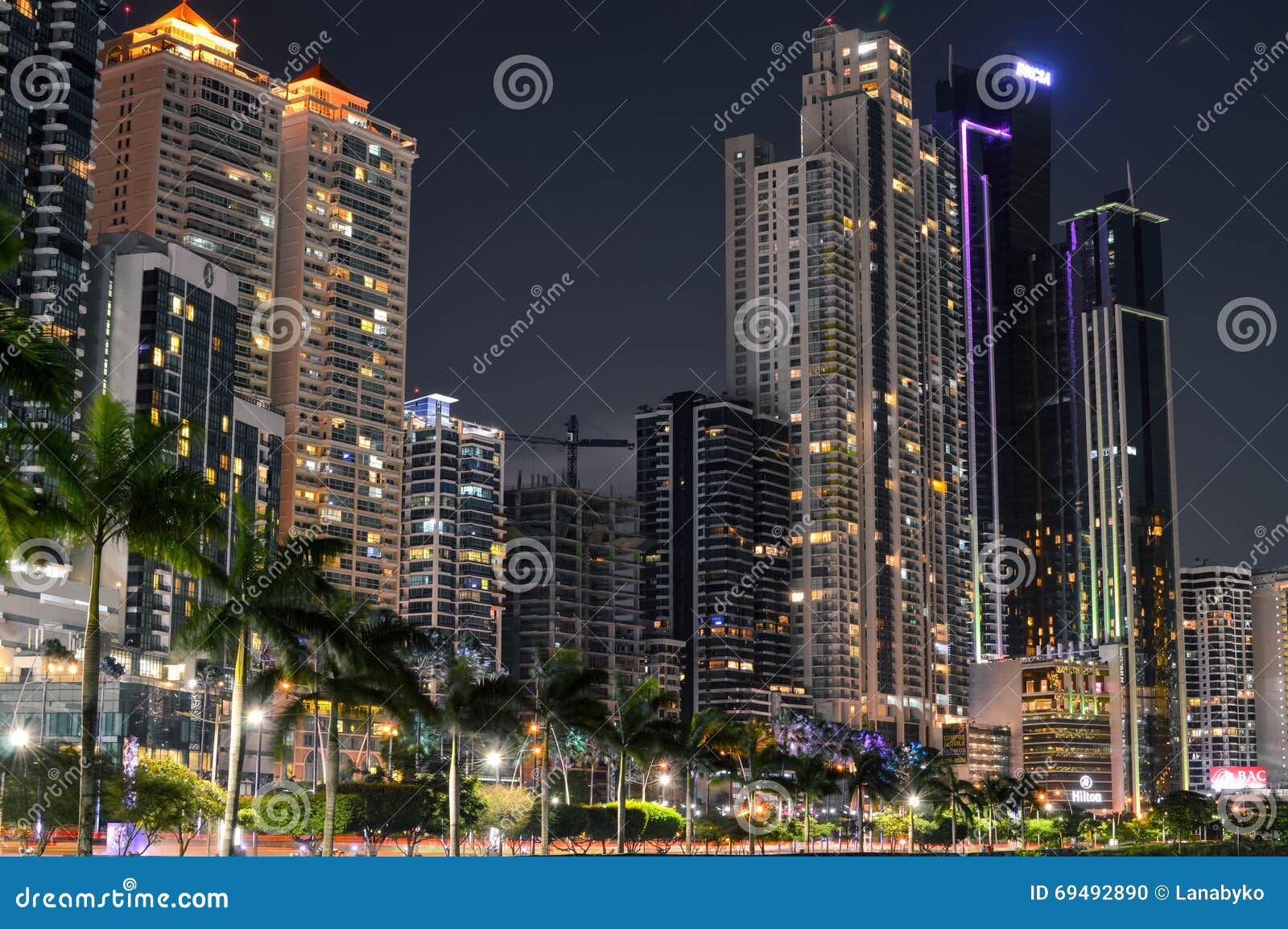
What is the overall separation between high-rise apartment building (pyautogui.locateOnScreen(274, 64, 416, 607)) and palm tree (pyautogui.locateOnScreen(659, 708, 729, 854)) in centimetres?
10156

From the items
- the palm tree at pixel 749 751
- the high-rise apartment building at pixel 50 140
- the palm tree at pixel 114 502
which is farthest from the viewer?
the high-rise apartment building at pixel 50 140

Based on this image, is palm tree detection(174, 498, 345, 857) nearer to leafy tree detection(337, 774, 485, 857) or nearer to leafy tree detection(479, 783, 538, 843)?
leafy tree detection(337, 774, 485, 857)

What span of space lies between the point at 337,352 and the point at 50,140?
215ft

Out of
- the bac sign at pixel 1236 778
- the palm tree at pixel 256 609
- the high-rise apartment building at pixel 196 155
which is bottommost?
the bac sign at pixel 1236 778

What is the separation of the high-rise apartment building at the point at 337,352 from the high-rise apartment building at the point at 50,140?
179 ft

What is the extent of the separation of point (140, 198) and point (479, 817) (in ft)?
422

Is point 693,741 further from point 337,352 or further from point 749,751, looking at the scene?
point 337,352

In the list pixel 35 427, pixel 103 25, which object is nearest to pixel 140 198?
pixel 103 25

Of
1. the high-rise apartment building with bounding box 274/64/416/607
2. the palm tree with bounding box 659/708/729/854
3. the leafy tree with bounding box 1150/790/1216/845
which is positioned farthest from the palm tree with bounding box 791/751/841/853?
the high-rise apartment building with bounding box 274/64/416/607

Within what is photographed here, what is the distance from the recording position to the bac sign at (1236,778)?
586 ft

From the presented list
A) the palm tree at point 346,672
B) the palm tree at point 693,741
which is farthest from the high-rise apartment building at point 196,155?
the palm tree at point 346,672

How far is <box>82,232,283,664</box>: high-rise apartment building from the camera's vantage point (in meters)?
140

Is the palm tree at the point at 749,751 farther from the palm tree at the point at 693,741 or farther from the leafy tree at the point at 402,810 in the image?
the leafy tree at the point at 402,810

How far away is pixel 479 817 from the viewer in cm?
6544
